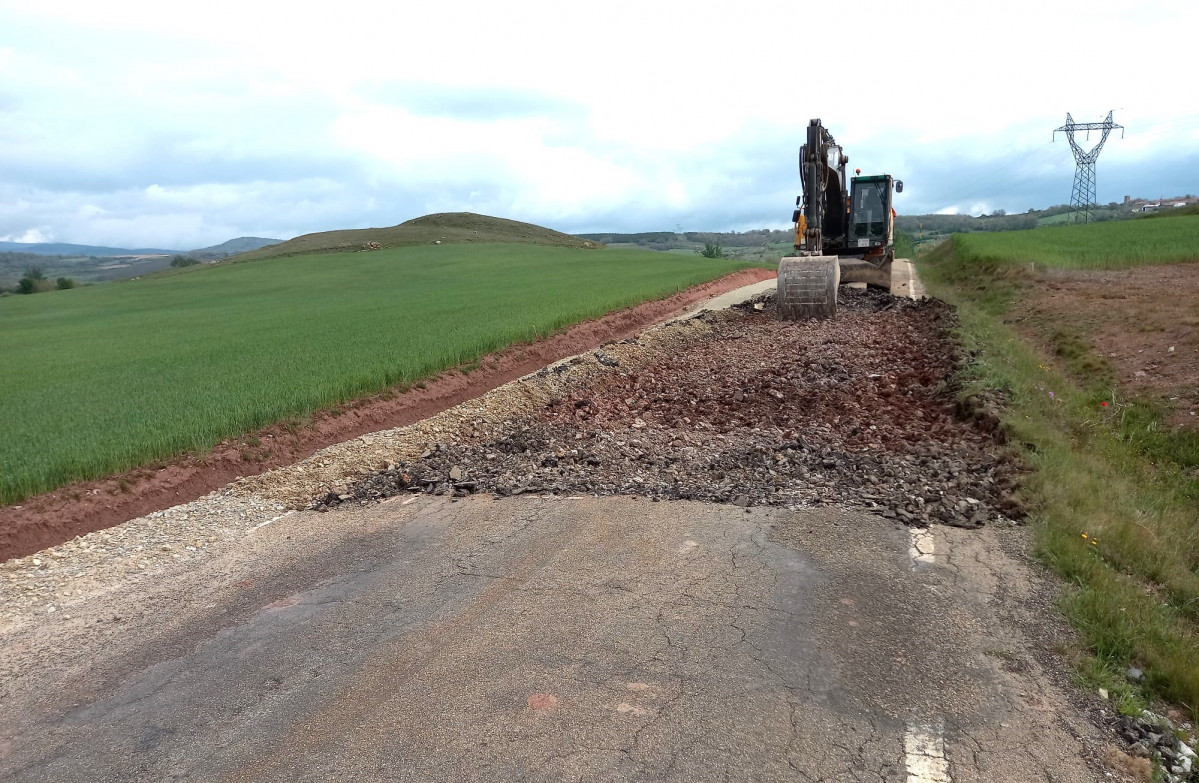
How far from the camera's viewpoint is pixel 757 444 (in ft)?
28.6

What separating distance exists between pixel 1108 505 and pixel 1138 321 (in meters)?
8.53

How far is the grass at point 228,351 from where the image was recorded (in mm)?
9195

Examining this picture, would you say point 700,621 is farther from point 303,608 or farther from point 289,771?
point 303,608

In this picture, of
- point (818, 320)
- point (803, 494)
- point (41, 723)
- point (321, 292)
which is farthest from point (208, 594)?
point (321, 292)

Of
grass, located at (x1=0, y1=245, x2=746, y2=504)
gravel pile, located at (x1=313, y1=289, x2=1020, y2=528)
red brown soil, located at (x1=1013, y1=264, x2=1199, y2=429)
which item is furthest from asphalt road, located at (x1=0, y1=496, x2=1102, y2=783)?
red brown soil, located at (x1=1013, y1=264, x2=1199, y2=429)

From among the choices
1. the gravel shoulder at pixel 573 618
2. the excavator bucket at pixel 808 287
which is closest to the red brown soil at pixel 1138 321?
the gravel shoulder at pixel 573 618

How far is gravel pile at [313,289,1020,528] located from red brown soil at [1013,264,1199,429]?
2476 mm

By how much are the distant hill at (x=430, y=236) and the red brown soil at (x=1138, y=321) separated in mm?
60459

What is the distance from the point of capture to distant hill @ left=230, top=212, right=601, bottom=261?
72750 millimetres

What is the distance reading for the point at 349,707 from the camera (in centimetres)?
411

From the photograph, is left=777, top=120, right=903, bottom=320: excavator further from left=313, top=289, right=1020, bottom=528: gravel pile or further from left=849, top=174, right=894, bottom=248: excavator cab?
left=313, top=289, right=1020, bottom=528: gravel pile

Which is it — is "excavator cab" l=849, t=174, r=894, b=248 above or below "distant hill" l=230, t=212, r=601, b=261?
below

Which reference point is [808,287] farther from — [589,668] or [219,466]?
[589,668]

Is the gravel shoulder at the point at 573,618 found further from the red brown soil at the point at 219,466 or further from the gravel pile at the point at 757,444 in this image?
the red brown soil at the point at 219,466
